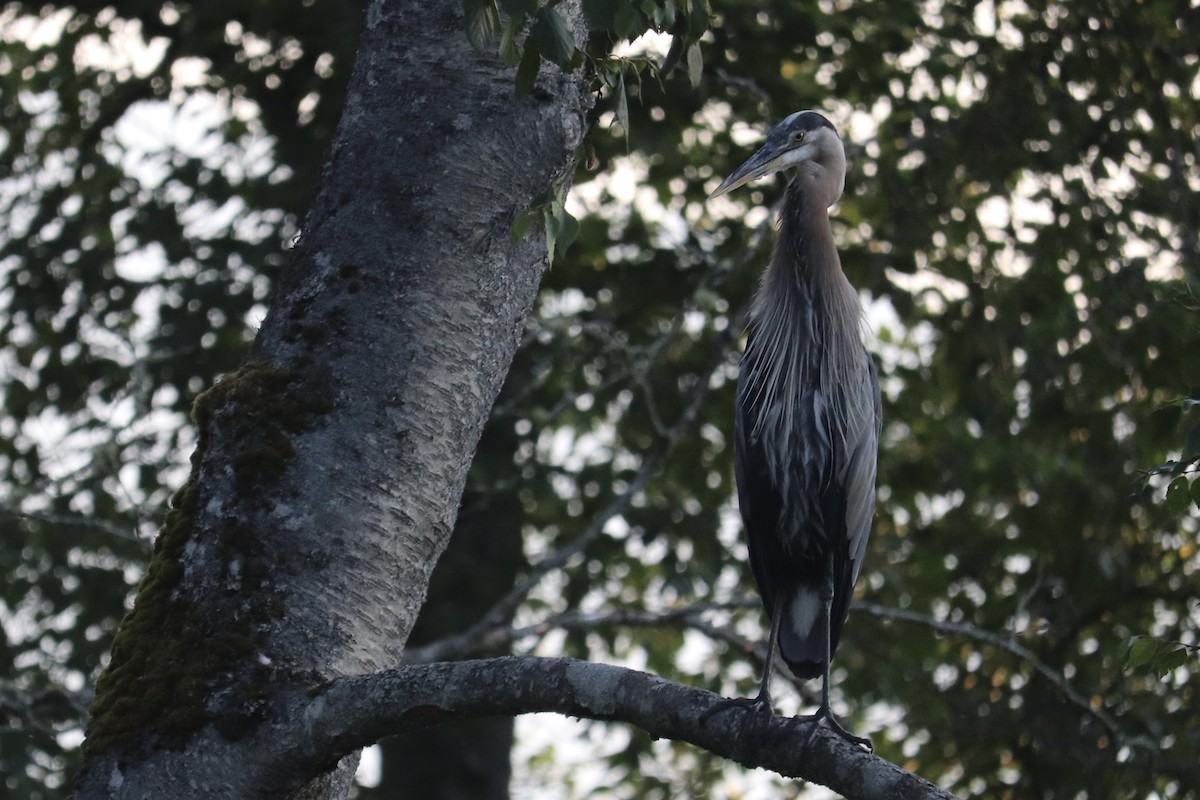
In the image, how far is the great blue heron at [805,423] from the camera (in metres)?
4.21

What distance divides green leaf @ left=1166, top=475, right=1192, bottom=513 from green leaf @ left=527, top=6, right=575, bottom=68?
1.35m

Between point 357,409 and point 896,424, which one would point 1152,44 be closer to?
point 896,424

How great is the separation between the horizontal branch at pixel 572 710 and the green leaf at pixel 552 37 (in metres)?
1.02

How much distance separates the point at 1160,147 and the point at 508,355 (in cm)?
406

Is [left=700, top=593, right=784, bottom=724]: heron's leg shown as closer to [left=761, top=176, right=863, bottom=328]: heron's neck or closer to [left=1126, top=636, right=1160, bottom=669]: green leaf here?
[left=1126, top=636, right=1160, bottom=669]: green leaf

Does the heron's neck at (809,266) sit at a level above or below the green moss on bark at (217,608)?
above

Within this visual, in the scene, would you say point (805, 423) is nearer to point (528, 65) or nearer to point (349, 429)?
point (349, 429)

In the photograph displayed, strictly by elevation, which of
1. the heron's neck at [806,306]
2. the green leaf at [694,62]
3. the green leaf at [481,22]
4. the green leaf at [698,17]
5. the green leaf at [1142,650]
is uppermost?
the heron's neck at [806,306]

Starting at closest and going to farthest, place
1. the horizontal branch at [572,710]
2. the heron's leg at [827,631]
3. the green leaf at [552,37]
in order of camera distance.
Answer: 1. the horizontal branch at [572,710]
2. the green leaf at [552,37]
3. the heron's leg at [827,631]

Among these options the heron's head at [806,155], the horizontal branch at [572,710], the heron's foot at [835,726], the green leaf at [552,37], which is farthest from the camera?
the heron's head at [806,155]

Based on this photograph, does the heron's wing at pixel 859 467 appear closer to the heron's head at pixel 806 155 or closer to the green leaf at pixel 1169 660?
the heron's head at pixel 806 155

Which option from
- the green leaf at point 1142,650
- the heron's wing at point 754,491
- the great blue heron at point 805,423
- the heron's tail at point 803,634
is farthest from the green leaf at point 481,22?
the heron's tail at point 803,634

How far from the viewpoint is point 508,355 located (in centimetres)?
297

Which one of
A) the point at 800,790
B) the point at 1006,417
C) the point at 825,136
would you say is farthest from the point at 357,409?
the point at 800,790
